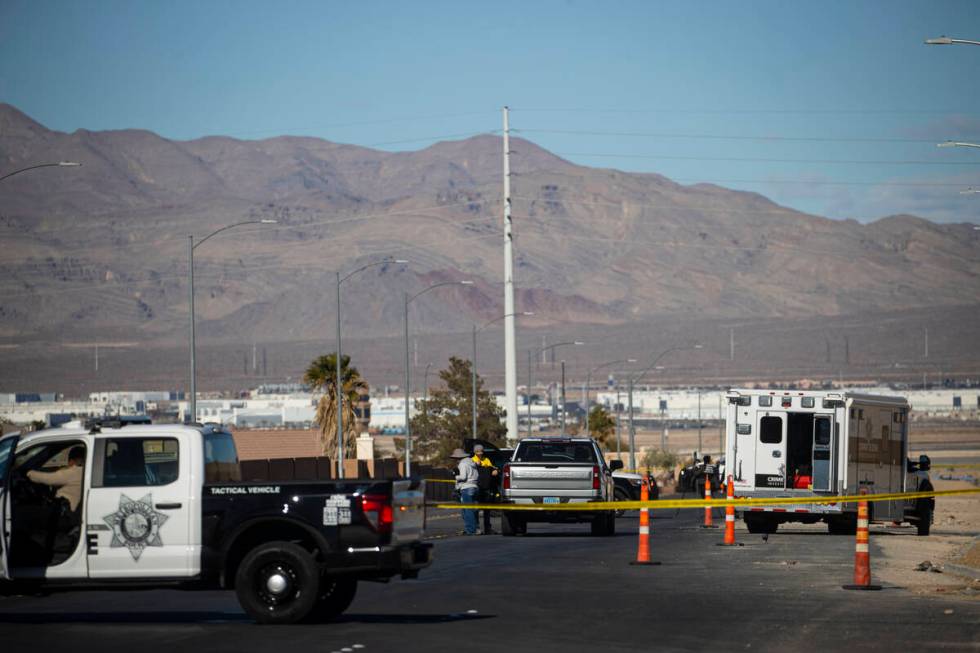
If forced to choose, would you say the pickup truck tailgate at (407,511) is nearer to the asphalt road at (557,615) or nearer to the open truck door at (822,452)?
the asphalt road at (557,615)

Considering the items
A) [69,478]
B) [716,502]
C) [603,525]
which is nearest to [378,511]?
[69,478]

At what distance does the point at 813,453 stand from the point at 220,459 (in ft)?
57.3

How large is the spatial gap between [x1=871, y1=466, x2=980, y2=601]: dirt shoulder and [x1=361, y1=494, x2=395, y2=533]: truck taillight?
7.47 meters

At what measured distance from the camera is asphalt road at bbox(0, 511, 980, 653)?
48.5 ft

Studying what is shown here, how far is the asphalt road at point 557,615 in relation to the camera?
14.8 m

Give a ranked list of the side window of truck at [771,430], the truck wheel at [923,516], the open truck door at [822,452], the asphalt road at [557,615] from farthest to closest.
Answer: the truck wheel at [923,516], the side window of truck at [771,430], the open truck door at [822,452], the asphalt road at [557,615]

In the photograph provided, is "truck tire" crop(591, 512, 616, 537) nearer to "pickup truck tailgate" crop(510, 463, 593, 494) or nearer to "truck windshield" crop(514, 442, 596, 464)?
"pickup truck tailgate" crop(510, 463, 593, 494)

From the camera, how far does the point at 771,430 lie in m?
32.5

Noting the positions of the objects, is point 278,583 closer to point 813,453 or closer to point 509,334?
point 813,453

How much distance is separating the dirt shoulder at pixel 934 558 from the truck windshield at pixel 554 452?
5946 mm

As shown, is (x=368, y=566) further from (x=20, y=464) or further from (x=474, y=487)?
(x=474, y=487)

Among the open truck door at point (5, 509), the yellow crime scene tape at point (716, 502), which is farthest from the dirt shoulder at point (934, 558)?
the open truck door at point (5, 509)

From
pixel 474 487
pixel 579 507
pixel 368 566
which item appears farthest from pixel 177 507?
pixel 474 487

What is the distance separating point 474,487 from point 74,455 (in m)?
16.2
